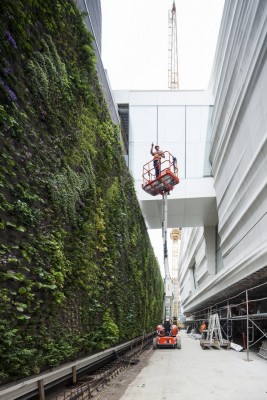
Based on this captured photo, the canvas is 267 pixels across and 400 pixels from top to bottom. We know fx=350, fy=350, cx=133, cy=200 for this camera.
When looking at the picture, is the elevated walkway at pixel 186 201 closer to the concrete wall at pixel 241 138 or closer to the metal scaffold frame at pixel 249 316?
the concrete wall at pixel 241 138

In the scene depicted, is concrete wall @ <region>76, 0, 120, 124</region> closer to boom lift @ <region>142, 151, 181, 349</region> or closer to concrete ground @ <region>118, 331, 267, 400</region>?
boom lift @ <region>142, 151, 181, 349</region>

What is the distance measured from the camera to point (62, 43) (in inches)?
249

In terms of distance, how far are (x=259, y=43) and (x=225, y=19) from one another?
7.44m

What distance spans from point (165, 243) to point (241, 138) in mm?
6955

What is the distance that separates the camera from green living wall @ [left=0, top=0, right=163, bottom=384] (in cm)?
414

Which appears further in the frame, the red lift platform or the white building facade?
the red lift platform

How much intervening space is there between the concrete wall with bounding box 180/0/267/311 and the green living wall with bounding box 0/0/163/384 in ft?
22.0

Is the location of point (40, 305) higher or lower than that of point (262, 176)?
lower

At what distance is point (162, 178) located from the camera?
1888cm

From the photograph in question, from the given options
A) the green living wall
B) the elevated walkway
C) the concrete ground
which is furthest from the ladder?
the green living wall

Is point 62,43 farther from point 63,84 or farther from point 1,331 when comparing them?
point 1,331

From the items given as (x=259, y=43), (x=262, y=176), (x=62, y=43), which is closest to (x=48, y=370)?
(x=62, y=43)

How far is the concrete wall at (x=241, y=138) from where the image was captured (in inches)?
505

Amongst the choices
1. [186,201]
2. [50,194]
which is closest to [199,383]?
[50,194]
